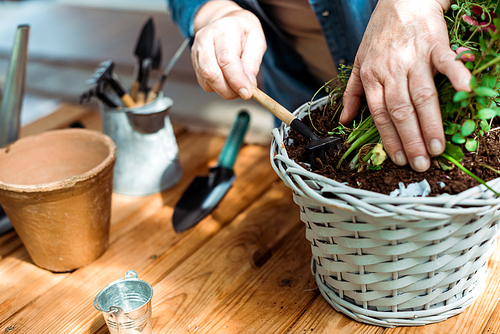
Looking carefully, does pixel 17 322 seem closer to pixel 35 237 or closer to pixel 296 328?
pixel 35 237

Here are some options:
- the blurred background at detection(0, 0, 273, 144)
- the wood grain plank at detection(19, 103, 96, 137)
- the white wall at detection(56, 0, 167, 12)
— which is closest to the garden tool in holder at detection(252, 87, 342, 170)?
the blurred background at detection(0, 0, 273, 144)

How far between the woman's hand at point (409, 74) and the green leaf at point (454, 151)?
0.02 meters

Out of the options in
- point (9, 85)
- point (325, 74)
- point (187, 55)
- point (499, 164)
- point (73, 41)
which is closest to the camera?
point (499, 164)

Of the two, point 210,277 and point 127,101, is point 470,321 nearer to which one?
point 210,277

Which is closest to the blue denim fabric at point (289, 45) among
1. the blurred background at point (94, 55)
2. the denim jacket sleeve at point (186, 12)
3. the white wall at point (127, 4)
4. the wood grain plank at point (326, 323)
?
the denim jacket sleeve at point (186, 12)

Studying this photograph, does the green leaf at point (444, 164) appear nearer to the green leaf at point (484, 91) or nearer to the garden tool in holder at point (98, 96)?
the green leaf at point (484, 91)

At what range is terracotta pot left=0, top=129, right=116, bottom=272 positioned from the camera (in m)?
0.76

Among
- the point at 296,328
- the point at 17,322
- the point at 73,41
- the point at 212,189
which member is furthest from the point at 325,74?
the point at 73,41

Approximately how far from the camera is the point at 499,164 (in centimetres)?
59

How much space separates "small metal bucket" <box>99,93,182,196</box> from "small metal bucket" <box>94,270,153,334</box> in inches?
16.1

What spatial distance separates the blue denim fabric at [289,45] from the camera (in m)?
0.94

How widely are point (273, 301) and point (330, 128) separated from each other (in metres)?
0.31

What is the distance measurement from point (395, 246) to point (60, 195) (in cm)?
56

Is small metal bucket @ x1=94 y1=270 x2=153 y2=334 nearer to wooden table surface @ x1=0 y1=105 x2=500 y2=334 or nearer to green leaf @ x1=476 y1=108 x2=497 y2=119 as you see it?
wooden table surface @ x1=0 y1=105 x2=500 y2=334
